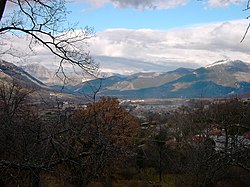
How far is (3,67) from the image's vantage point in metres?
6.65

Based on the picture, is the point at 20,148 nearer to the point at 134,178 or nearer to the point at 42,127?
the point at 42,127

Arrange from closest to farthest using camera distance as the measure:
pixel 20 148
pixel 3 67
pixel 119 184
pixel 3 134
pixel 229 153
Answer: pixel 229 153, pixel 3 67, pixel 20 148, pixel 3 134, pixel 119 184

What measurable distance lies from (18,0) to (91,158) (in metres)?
3.11

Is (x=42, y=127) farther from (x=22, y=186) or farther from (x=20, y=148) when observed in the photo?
(x=22, y=186)

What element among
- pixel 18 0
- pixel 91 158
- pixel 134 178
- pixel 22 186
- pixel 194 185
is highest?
pixel 18 0

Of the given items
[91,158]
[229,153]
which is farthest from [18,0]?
[229,153]

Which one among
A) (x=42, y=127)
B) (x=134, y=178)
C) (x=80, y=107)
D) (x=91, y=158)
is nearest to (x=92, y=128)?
(x=91, y=158)

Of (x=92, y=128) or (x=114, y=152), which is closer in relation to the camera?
(x=114, y=152)

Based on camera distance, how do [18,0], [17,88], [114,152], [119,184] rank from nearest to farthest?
[18,0] < [114,152] < [17,88] < [119,184]

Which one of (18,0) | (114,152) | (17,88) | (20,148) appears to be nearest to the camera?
(18,0)

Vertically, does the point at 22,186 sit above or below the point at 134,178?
above

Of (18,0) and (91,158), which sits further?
(91,158)

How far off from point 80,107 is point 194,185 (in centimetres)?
1197

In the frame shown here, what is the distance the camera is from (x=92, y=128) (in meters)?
6.75
